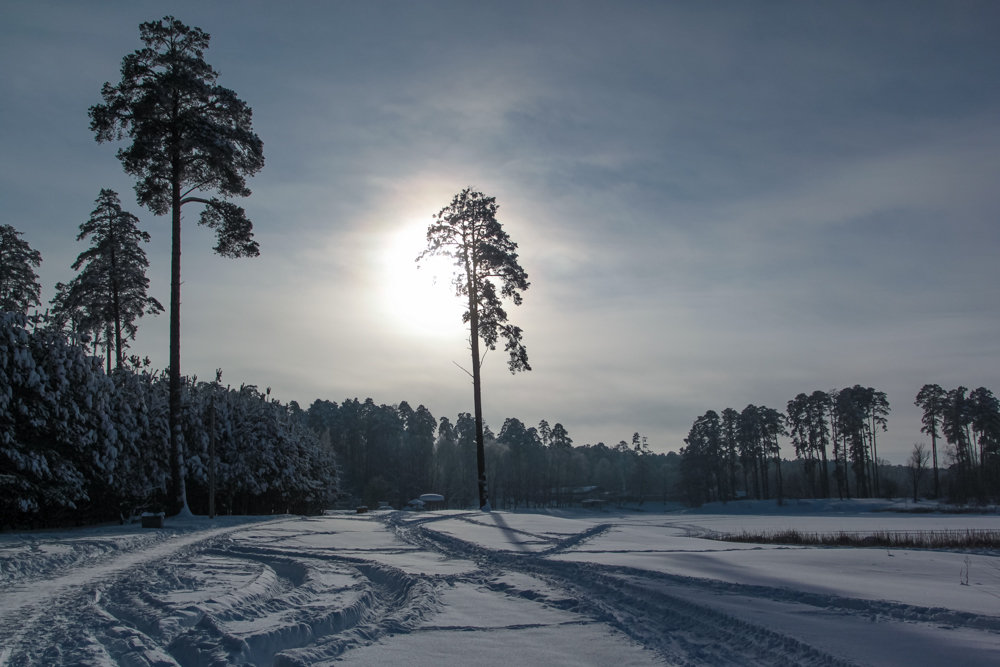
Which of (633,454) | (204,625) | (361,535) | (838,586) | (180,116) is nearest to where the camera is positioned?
(204,625)

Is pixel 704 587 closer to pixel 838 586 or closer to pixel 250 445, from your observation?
pixel 838 586

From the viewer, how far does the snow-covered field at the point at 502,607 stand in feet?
19.6

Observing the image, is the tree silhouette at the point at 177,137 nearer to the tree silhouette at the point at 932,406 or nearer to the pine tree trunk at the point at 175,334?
the pine tree trunk at the point at 175,334

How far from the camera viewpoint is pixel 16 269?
138 feet

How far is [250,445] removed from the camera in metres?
36.2

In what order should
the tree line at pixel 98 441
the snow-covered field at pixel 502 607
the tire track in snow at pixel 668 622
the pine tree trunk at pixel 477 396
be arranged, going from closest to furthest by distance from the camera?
the tire track in snow at pixel 668 622 < the snow-covered field at pixel 502 607 < the tree line at pixel 98 441 < the pine tree trunk at pixel 477 396

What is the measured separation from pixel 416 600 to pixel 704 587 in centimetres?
369

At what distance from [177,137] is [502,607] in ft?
73.7

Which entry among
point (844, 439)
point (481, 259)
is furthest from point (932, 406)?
point (481, 259)

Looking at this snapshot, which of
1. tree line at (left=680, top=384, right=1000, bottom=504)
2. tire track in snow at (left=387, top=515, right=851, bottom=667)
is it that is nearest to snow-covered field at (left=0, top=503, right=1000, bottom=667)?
tire track in snow at (left=387, top=515, right=851, bottom=667)

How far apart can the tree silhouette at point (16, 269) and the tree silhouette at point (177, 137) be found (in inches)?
891

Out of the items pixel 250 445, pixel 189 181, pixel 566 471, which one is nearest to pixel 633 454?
pixel 566 471

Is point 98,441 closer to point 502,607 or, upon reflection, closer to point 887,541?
point 502,607

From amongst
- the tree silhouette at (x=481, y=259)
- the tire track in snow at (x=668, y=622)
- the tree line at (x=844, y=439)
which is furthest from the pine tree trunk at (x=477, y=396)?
the tree line at (x=844, y=439)
